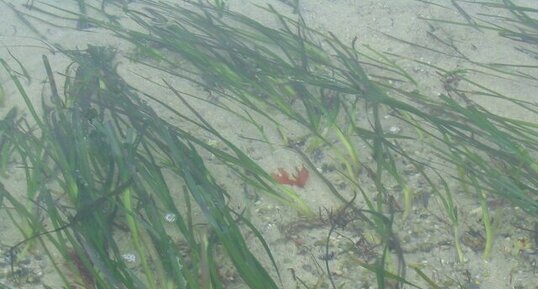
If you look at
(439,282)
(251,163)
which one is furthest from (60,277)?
(439,282)

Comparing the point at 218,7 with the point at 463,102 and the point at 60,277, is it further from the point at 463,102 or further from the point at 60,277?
the point at 60,277

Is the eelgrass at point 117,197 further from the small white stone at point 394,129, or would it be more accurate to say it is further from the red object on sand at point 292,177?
the small white stone at point 394,129

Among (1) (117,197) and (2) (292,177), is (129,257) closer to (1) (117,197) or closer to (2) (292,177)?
(1) (117,197)

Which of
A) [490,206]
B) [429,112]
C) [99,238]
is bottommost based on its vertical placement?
[99,238]

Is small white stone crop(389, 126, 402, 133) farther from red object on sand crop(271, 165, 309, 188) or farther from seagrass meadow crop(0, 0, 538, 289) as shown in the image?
red object on sand crop(271, 165, 309, 188)

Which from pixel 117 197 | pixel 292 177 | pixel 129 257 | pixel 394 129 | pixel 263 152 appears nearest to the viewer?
pixel 129 257

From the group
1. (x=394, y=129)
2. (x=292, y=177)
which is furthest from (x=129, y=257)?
(x=394, y=129)
